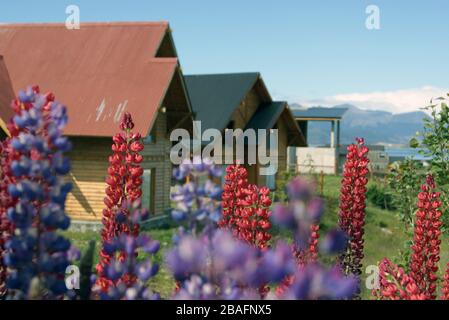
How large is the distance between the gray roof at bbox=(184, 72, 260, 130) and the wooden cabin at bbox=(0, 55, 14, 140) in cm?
877

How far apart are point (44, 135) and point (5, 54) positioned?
24.2m

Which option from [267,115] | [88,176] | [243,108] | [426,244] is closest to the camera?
[426,244]

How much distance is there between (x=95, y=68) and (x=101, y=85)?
1.25 meters

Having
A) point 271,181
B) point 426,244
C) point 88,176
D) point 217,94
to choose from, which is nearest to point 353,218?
point 426,244

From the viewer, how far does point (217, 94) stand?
3172 cm

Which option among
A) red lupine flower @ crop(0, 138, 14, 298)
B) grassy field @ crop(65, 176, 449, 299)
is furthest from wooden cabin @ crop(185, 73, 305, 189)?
red lupine flower @ crop(0, 138, 14, 298)

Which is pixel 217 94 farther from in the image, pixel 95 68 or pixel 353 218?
pixel 353 218

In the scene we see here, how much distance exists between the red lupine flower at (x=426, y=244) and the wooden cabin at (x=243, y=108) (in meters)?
22.7

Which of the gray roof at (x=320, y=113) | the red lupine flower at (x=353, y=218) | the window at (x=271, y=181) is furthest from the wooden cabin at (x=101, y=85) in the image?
the gray roof at (x=320, y=113)

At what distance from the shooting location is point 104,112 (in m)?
21.5

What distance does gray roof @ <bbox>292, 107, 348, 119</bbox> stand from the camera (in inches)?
1886

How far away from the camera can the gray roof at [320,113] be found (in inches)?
1886

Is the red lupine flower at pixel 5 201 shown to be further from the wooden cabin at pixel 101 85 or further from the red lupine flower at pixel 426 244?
the wooden cabin at pixel 101 85

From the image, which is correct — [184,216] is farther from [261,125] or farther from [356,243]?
[261,125]
